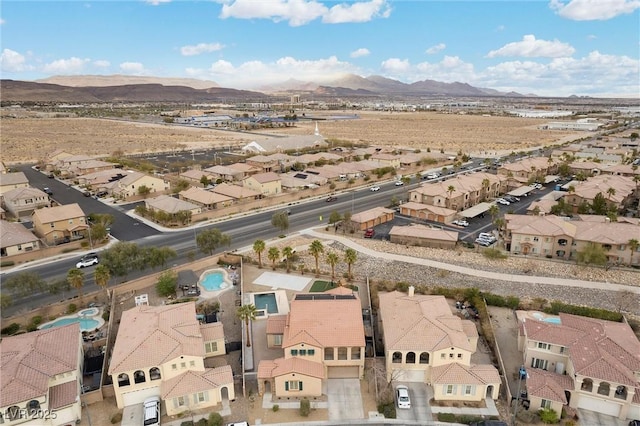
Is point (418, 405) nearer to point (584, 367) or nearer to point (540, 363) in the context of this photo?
point (540, 363)

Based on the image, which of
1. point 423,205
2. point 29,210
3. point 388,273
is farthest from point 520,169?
point 29,210

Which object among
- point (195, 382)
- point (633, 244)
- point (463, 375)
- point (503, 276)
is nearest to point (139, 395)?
point (195, 382)

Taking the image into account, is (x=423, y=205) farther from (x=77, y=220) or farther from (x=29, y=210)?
(x=29, y=210)

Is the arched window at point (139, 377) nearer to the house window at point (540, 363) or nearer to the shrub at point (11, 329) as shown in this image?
the shrub at point (11, 329)

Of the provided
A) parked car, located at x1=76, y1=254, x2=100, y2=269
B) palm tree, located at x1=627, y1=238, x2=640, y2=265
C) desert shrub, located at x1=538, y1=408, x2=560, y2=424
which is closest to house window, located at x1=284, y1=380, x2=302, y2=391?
desert shrub, located at x1=538, y1=408, x2=560, y2=424

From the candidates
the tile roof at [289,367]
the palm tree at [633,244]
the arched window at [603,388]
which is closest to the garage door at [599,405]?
the arched window at [603,388]

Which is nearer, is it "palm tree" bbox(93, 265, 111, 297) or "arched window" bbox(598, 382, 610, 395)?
"arched window" bbox(598, 382, 610, 395)

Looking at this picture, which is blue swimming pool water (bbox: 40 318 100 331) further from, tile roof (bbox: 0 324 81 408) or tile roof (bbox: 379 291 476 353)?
tile roof (bbox: 379 291 476 353)
